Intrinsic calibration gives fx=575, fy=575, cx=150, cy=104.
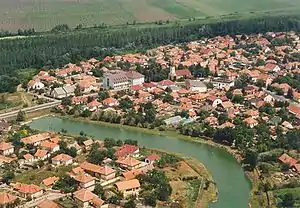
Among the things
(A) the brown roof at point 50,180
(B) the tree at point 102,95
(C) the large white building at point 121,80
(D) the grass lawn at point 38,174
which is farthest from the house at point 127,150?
(C) the large white building at point 121,80

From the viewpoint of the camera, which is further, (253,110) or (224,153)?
(253,110)

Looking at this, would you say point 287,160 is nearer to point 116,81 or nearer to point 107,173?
point 107,173

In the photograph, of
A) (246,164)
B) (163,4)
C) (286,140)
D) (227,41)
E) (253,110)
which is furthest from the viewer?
(163,4)

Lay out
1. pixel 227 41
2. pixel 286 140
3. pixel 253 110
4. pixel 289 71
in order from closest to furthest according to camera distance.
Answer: pixel 286 140 < pixel 253 110 < pixel 289 71 < pixel 227 41

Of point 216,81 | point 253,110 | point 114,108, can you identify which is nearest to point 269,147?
point 253,110

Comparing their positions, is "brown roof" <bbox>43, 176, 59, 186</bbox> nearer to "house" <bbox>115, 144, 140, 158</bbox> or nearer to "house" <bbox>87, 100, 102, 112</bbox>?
"house" <bbox>115, 144, 140, 158</bbox>

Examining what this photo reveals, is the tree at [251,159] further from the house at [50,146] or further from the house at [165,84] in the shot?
the house at [165,84]

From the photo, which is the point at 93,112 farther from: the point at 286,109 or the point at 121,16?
the point at 121,16
